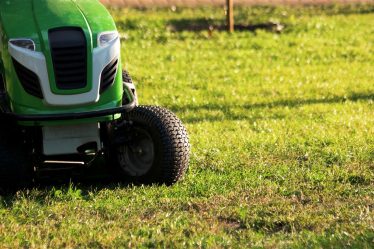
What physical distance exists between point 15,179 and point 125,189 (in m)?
0.77

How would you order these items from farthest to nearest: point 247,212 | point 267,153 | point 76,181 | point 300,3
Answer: point 300,3 < point 267,153 < point 76,181 < point 247,212

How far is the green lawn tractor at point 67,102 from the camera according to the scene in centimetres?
647

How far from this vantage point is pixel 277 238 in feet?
18.3

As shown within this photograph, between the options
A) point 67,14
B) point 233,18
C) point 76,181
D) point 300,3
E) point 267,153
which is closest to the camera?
point 67,14

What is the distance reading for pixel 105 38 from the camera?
6637 mm

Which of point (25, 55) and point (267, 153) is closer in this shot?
point (25, 55)

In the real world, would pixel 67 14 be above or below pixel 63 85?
above

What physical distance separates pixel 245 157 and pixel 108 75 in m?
1.59

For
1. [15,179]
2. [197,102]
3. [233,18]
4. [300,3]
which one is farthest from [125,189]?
[300,3]

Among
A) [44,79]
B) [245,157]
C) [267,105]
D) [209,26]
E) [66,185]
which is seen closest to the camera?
[44,79]

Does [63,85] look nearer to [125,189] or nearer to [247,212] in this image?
[125,189]

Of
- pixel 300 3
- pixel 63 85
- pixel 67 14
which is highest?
pixel 67 14

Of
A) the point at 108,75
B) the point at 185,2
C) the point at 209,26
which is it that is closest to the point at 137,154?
the point at 108,75

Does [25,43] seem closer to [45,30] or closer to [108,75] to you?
[45,30]
